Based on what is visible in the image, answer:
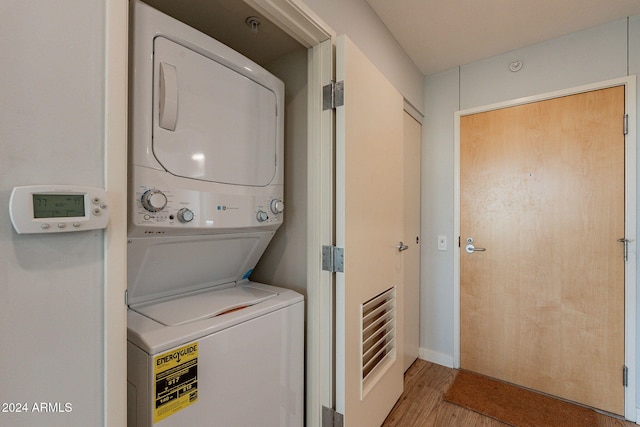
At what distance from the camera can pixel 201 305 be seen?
1045 millimetres

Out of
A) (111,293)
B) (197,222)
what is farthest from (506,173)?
(111,293)

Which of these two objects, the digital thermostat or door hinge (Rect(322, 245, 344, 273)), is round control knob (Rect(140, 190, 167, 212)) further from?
door hinge (Rect(322, 245, 344, 273))

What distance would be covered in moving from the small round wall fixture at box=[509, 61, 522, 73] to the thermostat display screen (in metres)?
2.69

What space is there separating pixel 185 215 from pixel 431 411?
76.5 inches

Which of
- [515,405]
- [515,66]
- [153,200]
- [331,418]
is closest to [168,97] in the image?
[153,200]

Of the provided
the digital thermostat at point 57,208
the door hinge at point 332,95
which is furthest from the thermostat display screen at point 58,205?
the door hinge at point 332,95

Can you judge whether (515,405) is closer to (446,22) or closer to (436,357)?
(436,357)

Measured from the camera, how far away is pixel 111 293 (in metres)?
0.64

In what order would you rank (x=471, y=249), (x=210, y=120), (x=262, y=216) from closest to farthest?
(x=210, y=120) → (x=262, y=216) → (x=471, y=249)

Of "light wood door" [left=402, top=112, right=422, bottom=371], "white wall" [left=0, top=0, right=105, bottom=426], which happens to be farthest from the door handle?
"white wall" [left=0, top=0, right=105, bottom=426]

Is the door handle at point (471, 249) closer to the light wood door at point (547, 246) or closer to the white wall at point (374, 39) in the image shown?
the light wood door at point (547, 246)

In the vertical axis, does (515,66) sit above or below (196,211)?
above

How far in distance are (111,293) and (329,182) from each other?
0.90 metres

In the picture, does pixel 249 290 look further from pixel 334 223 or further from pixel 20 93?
pixel 20 93
